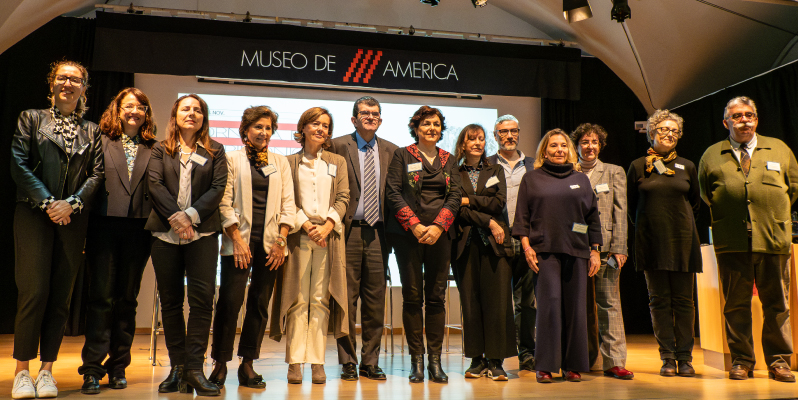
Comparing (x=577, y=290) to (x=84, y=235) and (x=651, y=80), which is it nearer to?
(x=84, y=235)

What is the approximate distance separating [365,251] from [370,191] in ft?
1.15

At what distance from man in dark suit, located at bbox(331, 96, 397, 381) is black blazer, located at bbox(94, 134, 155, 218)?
3.44 feet

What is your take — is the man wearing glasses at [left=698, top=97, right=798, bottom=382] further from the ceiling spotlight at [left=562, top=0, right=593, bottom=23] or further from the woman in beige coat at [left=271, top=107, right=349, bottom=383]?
the woman in beige coat at [left=271, top=107, right=349, bottom=383]

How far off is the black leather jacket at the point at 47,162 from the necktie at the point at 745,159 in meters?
3.58

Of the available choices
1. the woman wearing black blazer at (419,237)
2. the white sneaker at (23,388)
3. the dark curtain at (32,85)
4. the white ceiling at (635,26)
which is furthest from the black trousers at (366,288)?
the white ceiling at (635,26)

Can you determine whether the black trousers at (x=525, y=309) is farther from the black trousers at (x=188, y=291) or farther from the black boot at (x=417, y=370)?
the black trousers at (x=188, y=291)

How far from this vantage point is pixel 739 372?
3.33 meters

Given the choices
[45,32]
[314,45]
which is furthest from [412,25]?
[45,32]

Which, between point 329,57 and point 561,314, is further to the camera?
point 329,57

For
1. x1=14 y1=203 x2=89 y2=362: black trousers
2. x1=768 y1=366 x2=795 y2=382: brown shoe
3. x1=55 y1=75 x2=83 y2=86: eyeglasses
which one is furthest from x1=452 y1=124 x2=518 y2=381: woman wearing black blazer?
x1=55 y1=75 x2=83 y2=86: eyeglasses

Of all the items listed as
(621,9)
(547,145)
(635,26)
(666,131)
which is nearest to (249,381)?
(547,145)

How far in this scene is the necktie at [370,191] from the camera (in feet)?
10.9

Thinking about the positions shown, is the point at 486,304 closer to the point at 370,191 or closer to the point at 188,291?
the point at 370,191

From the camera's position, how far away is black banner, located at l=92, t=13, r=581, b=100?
5234mm
